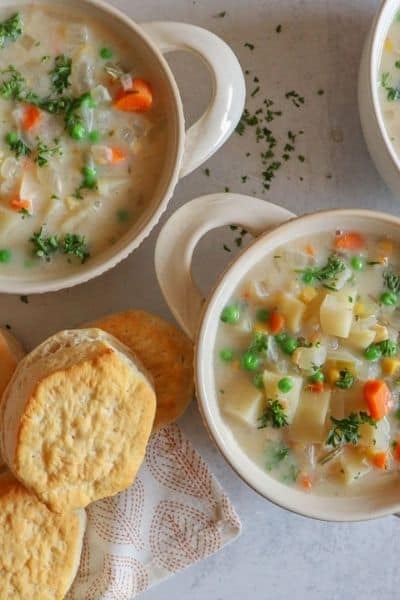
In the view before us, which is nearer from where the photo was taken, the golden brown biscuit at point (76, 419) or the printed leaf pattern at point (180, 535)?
the golden brown biscuit at point (76, 419)

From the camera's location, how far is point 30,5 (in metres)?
2.75

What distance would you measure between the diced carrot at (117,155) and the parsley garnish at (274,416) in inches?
35.6

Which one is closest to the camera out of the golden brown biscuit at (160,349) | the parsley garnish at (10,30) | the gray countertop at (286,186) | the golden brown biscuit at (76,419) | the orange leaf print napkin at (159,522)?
the golden brown biscuit at (76,419)

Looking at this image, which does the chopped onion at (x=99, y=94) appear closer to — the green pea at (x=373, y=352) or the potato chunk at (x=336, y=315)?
the potato chunk at (x=336, y=315)

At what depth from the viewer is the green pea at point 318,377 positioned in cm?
274

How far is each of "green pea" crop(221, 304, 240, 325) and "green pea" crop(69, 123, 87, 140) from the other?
0.71 meters

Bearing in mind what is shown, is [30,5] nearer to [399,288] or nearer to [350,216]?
[350,216]

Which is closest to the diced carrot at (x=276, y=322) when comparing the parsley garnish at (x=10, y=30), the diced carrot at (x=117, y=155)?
the diced carrot at (x=117, y=155)

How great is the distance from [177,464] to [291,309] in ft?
2.46

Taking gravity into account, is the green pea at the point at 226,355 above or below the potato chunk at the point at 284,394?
above

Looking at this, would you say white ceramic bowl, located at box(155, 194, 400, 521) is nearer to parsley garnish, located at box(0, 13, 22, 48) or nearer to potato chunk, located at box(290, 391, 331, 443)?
potato chunk, located at box(290, 391, 331, 443)

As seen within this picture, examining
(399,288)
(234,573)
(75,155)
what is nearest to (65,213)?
(75,155)

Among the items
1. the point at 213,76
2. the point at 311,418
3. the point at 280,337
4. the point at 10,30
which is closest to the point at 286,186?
the point at 213,76

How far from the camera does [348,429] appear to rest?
108 inches
